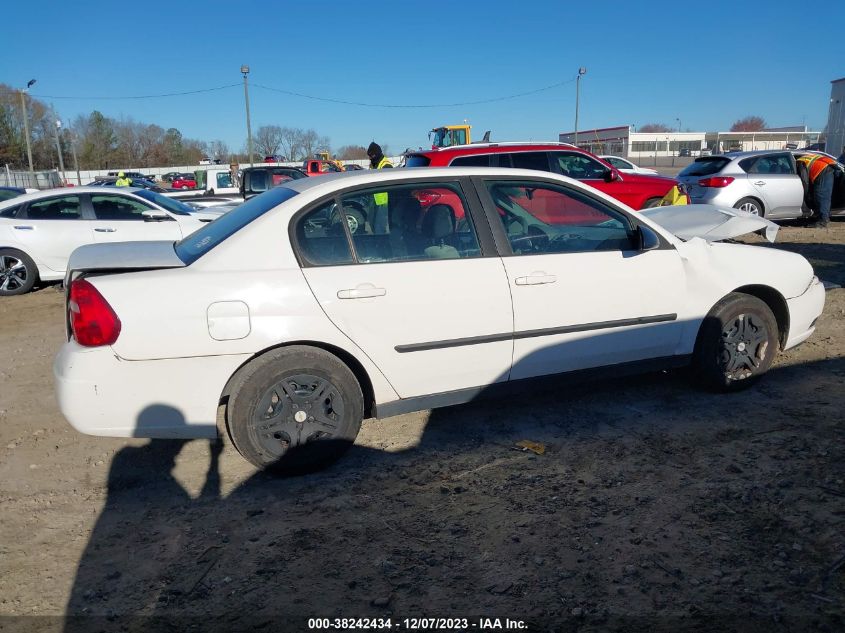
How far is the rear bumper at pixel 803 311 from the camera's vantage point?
446cm

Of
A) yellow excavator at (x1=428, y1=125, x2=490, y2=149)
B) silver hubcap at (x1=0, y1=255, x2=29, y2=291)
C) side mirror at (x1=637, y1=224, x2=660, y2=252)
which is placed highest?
yellow excavator at (x1=428, y1=125, x2=490, y2=149)

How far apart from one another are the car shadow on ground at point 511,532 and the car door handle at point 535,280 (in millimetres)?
962

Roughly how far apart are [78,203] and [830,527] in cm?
946

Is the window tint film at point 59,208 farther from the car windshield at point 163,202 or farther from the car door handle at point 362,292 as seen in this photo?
the car door handle at point 362,292

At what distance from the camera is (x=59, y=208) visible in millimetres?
8945

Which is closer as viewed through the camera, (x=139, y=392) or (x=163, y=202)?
(x=139, y=392)

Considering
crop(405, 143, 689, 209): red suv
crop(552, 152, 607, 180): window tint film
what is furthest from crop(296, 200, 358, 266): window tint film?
crop(552, 152, 607, 180): window tint film

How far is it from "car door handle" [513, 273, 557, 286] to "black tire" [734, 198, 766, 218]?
30.5 feet

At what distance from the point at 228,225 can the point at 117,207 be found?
6.40 meters

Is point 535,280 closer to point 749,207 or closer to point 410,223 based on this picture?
point 410,223

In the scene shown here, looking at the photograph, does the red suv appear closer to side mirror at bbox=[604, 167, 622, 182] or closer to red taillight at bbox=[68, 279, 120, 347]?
side mirror at bbox=[604, 167, 622, 182]

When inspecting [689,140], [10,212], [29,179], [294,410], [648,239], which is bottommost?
[294,410]

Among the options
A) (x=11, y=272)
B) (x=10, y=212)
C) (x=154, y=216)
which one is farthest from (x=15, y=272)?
(x=154, y=216)

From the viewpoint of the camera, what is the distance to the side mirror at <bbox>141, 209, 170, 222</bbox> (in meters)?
9.01
